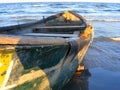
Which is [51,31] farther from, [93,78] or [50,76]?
[50,76]

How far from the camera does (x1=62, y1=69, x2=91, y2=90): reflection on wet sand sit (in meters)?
5.82

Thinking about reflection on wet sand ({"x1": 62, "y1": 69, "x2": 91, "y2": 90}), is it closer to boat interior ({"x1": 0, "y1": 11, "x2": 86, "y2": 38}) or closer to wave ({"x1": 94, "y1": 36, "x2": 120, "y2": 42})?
boat interior ({"x1": 0, "y1": 11, "x2": 86, "y2": 38})

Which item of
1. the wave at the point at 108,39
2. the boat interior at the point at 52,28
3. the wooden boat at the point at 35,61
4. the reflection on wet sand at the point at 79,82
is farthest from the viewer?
the wave at the point at 108,39

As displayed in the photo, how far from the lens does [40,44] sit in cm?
366

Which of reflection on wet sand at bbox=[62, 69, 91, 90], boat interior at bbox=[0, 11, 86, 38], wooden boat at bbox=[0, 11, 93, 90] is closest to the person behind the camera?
wooden boat at bbox=[0, 11, 93, 90]

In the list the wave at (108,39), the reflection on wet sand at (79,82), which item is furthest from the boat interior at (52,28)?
the wave at (108,39)

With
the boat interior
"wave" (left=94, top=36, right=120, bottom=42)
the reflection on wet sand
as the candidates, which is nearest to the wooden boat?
the reflection on wet sand

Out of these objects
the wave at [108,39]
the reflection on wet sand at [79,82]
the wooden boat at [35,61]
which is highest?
the wooden boat at [35,61]

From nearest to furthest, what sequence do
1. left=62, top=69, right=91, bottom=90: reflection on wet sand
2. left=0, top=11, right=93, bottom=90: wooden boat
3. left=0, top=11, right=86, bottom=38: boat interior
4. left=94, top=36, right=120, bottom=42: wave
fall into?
left=0, top=11, right=93, bottom=90: wooden boat
left=62, top=69, right=91, bottom=90: reflection on wet sand
left=0, top=11, right=86, bottom=38: boat interior
left=94, top=36, right=120, bottom=42: wave

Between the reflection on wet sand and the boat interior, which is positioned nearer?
the reflection on wet sand

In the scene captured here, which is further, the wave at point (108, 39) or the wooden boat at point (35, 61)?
the wave at point (108, 39)

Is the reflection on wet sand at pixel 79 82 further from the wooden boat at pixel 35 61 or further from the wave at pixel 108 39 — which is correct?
the wave at pixel 108 39

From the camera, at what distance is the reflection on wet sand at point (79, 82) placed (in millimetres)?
5824

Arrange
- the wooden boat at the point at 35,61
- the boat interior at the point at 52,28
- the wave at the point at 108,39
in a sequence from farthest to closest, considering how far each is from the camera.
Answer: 1. the wave at the point at 108,39
2. the boat interior at the point at 52,28
3. the wooden boat at the point at 35,61
